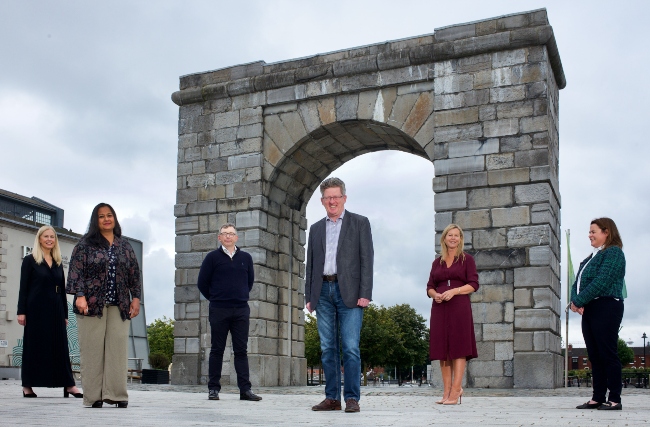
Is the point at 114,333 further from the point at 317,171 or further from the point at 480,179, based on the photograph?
the point at 317,171

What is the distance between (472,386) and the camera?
12617 mm

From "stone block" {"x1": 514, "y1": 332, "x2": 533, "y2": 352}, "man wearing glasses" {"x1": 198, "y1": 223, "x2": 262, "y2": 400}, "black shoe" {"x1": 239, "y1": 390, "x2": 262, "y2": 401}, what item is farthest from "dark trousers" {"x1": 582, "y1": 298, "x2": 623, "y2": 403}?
"stone block" {"x1": 514, "y1": 332, "x2": 533, "y2": 352}

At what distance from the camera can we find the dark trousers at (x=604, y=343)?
289 inches

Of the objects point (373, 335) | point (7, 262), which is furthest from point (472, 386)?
point (373, 335)

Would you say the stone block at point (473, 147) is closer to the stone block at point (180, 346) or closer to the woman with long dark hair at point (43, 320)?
the stone block at point (180, 346)

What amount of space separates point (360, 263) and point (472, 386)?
20.3 ft

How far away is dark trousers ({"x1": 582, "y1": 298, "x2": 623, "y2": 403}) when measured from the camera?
24.1 ft

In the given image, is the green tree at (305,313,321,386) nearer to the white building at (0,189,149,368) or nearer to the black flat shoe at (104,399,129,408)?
the white building at (0,189,149,368)

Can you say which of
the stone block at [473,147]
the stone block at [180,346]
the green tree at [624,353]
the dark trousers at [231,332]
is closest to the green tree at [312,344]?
the stone block at [180,346]

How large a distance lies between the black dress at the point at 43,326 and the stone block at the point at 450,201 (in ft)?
20.9

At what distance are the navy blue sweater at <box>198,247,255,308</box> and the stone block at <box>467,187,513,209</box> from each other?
5153 mm

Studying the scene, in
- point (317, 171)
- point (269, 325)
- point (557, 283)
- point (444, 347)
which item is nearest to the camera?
point (444, 347)

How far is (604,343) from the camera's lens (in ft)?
24.2

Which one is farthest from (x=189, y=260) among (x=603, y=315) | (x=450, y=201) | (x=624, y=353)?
(x=624, y=353)
